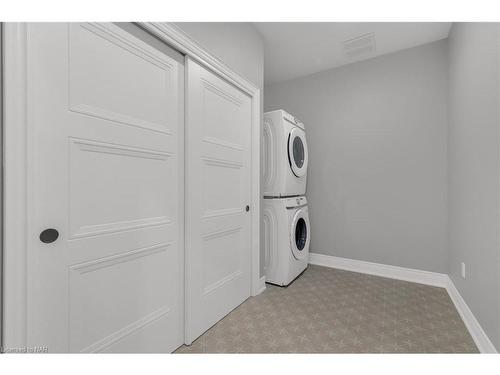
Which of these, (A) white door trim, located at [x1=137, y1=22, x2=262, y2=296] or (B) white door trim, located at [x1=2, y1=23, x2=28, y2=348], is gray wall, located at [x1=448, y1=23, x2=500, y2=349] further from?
(B) white door trim, located at [x1=2, y1=23, x2=28, y2=348]

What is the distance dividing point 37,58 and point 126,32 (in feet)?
1.58

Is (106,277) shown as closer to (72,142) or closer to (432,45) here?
(72,142)

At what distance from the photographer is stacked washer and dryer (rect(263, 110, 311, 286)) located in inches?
96.2

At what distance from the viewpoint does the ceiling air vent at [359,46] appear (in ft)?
8.13

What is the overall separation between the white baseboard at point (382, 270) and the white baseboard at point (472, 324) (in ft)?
0.78

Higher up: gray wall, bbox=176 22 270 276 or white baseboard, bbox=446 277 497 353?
gray wall, bbox=176 22 270 276

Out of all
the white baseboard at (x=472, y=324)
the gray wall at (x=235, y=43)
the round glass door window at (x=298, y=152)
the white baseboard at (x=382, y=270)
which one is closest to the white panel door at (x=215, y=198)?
the gray wall at (x=235, y=43)

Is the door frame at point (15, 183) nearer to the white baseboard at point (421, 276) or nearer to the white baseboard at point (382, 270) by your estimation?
the white baseboard at point (421, 276)

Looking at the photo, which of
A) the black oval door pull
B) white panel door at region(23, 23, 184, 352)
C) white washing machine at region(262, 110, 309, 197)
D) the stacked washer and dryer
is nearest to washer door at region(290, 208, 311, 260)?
the stacked washer and dryer

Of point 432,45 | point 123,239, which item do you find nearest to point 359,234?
point 432,45

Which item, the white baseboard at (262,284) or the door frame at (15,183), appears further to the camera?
the white baseboard at (262,284)

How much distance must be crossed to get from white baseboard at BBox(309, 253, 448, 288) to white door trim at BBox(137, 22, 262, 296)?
118 cm

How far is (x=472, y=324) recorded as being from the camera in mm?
1647

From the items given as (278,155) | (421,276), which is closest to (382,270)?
(421,276)
